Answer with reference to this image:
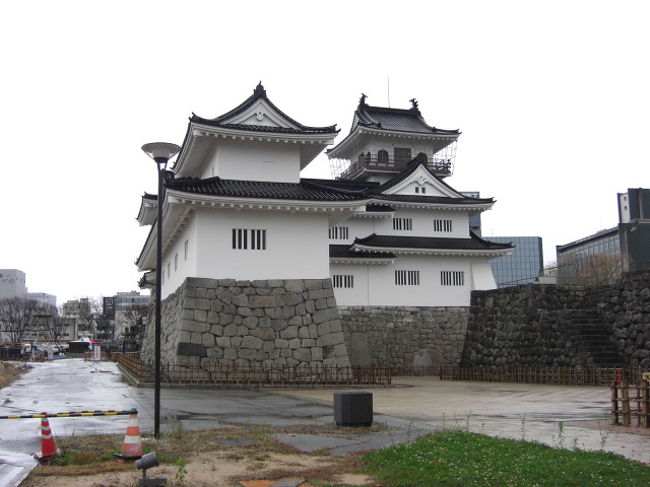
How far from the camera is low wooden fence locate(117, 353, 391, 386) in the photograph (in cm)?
2342

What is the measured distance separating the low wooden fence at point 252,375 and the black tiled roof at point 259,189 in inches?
261

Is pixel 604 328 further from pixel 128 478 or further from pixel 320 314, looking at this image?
pixel 128 478

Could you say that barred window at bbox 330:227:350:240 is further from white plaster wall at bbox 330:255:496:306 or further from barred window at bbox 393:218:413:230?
barred window at bbox 393:218:413:230

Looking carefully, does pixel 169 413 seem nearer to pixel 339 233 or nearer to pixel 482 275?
pixel 339 233

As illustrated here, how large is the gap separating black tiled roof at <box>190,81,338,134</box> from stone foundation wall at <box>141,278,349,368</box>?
6385 mm

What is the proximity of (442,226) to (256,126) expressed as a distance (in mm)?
19132

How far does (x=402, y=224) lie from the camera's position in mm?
42469

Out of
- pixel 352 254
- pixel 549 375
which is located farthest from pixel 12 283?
pixel 549 375

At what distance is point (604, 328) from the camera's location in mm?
28344

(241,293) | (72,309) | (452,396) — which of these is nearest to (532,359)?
(452,396)

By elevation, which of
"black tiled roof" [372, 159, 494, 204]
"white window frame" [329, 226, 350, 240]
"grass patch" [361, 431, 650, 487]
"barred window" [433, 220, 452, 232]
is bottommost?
"grass patch" [361, 431, 650, 487]

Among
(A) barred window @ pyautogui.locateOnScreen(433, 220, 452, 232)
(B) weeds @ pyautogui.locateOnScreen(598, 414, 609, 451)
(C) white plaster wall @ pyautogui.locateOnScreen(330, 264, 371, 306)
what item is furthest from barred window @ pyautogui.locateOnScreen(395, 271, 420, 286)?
(B) weeds @ pyautogui.locateOnScreen(598, 414, 609, 451)

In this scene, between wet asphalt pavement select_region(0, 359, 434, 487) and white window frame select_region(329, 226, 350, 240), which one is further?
white window frame select_region(329, 226, 350, 240)

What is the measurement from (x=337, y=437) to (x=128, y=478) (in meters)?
4.14
